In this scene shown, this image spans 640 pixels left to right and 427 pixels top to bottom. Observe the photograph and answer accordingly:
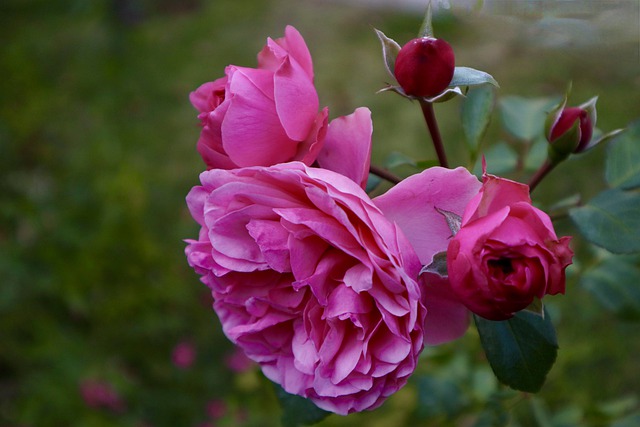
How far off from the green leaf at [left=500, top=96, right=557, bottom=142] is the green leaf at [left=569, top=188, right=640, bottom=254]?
0.26m

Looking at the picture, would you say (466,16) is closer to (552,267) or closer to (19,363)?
(552,267)

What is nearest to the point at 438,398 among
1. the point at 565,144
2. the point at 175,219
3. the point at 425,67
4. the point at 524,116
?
the point at 524,116

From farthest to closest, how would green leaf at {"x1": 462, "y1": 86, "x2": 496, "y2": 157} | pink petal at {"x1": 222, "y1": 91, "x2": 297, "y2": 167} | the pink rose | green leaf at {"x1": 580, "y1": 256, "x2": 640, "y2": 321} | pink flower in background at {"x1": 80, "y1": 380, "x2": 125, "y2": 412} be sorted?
pink flower in background at {"x1": 80, "y1": 380, "x2": 125, "y2": 412} → green leaf at {"x1": 580, "y1": 256, "x2": 640, "y2": 321} → green leaf at {"x1": 462, "y1": 86, "x2": 496, "y2": 157} → pink petal at {"x1": 222, "y1": 91, "x2": 297, "y2": 167} → the pink rose

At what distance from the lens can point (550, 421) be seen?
1110 millimetres

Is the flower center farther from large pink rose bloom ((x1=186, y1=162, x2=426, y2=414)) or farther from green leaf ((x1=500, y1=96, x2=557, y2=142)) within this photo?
green leaf ((x1=500, y1=96, x2=557, y2=142))

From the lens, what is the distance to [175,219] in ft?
8.57

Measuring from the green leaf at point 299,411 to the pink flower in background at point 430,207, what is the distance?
24cm

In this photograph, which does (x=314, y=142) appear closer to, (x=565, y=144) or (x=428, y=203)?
(x=428, y=203)

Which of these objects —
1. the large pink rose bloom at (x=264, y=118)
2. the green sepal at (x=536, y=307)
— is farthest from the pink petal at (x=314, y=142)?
the green sepal at (x=536, y=307)

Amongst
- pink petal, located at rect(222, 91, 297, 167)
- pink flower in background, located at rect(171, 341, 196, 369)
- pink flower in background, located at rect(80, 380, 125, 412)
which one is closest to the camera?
pink petal, located at rect(222, 91, 297, 167)

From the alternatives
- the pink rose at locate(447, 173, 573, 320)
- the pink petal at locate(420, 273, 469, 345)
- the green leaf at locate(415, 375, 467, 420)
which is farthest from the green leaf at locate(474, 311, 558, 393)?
the green leaf at locate(415, 375, 467, 420)

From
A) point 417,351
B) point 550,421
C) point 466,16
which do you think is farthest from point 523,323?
point 550,421

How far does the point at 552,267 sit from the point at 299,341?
0.77 feet

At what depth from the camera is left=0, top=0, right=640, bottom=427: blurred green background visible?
1160 millimetres
